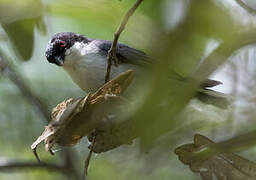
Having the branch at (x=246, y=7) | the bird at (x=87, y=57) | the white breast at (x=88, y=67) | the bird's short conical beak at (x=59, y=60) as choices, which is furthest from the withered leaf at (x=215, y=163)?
the bird's short conical beak at (x=59, y=60)

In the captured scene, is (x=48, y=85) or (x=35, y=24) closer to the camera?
(x=35, y=24)

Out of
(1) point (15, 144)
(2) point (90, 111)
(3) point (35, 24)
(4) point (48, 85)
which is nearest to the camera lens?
(3) point (35, 24)

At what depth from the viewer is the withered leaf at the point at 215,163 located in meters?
1.80

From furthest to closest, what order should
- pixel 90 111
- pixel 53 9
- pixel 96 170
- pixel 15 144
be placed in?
pixel 15 144 → pixel 96 170 → pixel 90 111 → pixel 53 9

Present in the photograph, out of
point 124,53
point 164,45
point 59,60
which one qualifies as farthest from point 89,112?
point 59,60

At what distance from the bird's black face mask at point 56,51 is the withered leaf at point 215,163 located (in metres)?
2.53

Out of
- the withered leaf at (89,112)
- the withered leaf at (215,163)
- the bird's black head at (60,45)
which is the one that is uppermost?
the withered leaf at (89,112)

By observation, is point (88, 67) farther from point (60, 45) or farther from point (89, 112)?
point (89, 112)

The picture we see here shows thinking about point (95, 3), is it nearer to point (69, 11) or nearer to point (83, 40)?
point (69, 11)

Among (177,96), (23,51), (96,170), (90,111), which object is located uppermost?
(177,96)

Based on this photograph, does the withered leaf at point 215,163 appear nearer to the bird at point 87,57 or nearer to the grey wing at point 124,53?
the bird at point 87,57

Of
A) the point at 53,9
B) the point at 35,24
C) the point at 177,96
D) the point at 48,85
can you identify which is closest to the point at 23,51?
the point at 35,24

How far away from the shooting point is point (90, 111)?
2021mm

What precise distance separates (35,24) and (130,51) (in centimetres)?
252
